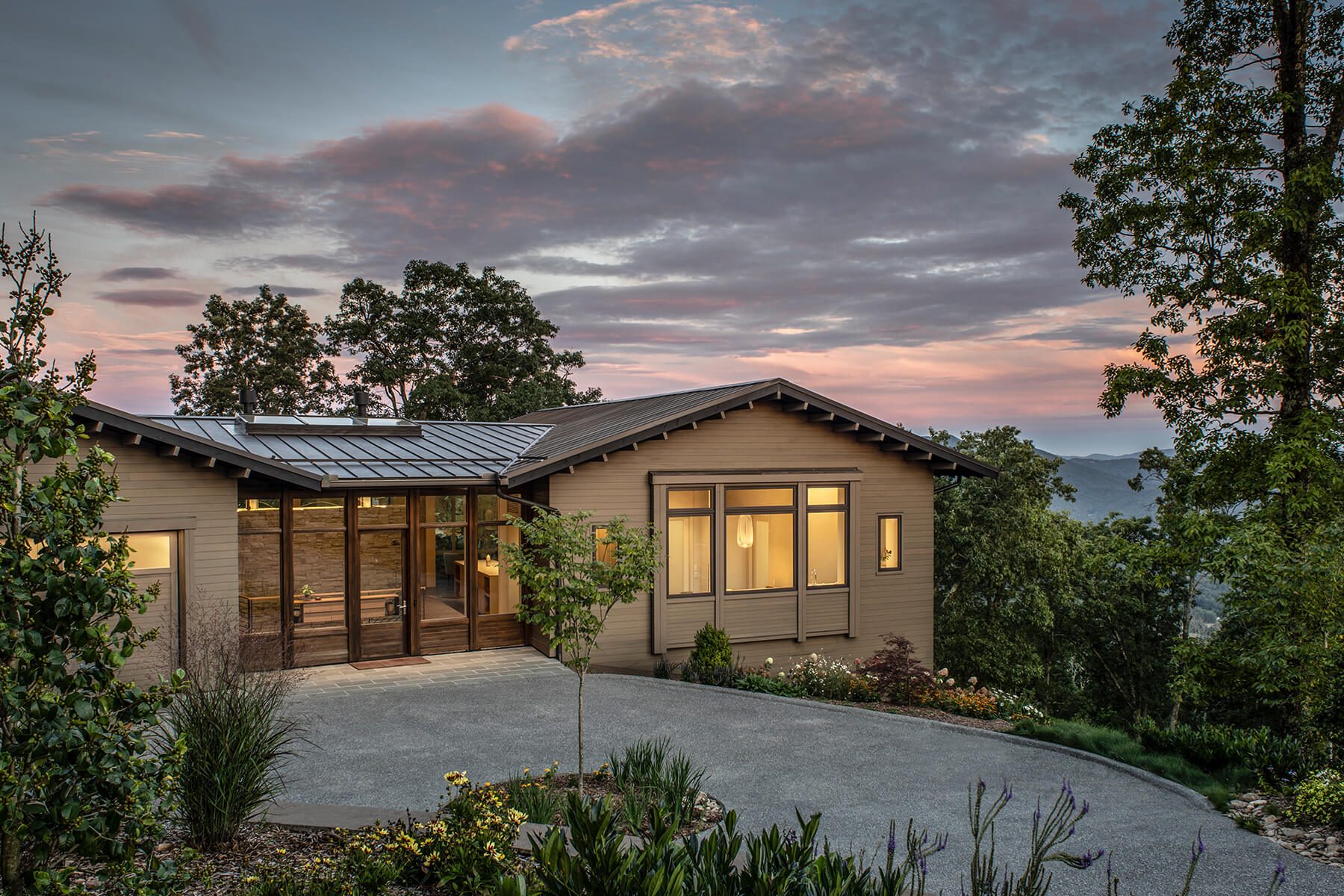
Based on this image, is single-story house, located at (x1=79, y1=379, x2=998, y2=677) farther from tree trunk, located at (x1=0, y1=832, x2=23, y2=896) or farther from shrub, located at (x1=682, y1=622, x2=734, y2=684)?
tree trunk, located at (x1=0, y1=832, x2=23, y2=896)

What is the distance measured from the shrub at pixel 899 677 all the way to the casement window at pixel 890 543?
3.29 metres

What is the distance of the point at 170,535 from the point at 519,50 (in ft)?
30.7

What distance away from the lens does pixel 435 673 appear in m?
13.3

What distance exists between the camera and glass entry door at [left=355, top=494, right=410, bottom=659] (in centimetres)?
1412

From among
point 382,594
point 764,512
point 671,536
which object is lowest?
point 382,594

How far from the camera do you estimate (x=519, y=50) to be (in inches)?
565

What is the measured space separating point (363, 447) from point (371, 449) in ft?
0.92

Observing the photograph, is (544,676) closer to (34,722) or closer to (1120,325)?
(34,722)

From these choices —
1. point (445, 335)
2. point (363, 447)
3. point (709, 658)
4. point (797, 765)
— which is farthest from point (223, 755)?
point (445, 335)

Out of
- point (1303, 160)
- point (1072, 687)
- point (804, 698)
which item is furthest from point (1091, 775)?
point (1072, 687)

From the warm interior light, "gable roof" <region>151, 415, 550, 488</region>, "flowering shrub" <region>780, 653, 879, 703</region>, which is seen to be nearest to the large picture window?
the warm interior light

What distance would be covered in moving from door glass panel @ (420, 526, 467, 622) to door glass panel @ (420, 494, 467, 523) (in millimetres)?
183

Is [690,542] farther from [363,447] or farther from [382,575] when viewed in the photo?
[363,447]

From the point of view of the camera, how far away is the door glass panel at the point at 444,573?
14.6 metres
